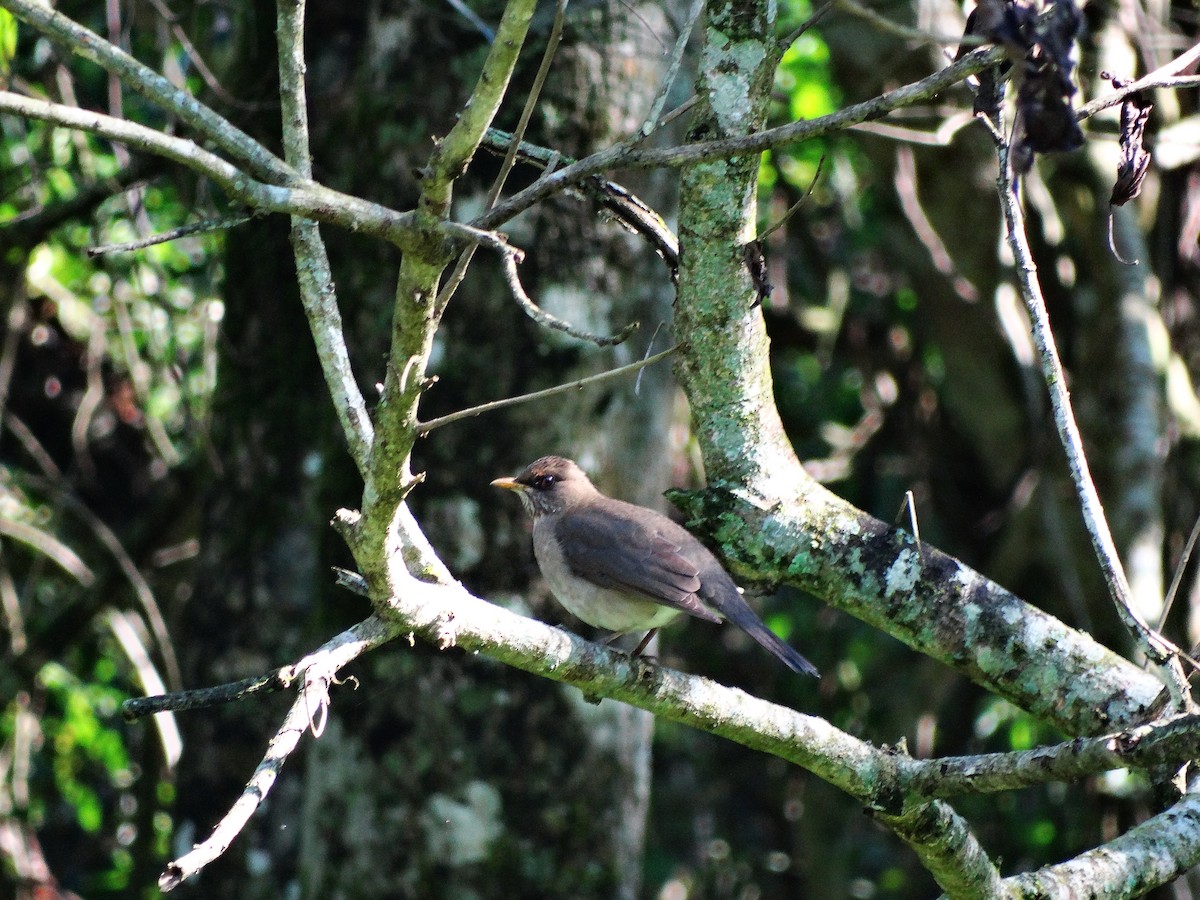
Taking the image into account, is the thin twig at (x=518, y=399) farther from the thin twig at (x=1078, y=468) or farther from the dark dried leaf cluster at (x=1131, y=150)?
the dark dried leaf cluster at (x=1131, y=150)

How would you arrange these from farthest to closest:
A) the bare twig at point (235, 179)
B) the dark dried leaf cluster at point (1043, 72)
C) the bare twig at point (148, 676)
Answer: the bare twig at point (148, 676)
the bare twig at point (235, 179)
the dark dried leaf cluster at point (1043, 72)

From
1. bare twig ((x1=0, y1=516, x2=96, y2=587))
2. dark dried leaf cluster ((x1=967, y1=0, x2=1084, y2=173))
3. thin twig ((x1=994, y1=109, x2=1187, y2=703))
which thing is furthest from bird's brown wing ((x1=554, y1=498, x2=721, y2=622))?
bare twig ((x1=0, y1=516, x2=96, y2=587))

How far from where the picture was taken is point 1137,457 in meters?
6.86

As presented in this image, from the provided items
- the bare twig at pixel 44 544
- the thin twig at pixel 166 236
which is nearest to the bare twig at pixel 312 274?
the thin twig at pixel 166 236

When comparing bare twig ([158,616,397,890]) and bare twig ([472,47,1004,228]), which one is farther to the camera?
bare twig ([472,47,1004,228])

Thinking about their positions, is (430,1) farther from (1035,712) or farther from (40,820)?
(40,820)

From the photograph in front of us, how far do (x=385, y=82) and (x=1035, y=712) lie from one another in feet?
13.0

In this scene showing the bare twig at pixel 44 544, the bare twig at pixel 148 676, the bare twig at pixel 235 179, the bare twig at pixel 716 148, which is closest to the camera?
the bare twig at pixel 235 179

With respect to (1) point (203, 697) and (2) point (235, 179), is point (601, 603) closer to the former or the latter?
(1) point (203, 697)

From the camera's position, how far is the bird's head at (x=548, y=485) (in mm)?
5406

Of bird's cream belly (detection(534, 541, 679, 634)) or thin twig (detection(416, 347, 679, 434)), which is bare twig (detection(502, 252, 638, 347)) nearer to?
thin twig (detection(416, 347, 679, 434))

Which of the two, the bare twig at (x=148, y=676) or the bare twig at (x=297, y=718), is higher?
the bare twig at (x=297, y=718)

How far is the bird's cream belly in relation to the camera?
5.10m

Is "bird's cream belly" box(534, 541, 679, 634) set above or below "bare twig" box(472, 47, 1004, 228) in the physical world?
below
